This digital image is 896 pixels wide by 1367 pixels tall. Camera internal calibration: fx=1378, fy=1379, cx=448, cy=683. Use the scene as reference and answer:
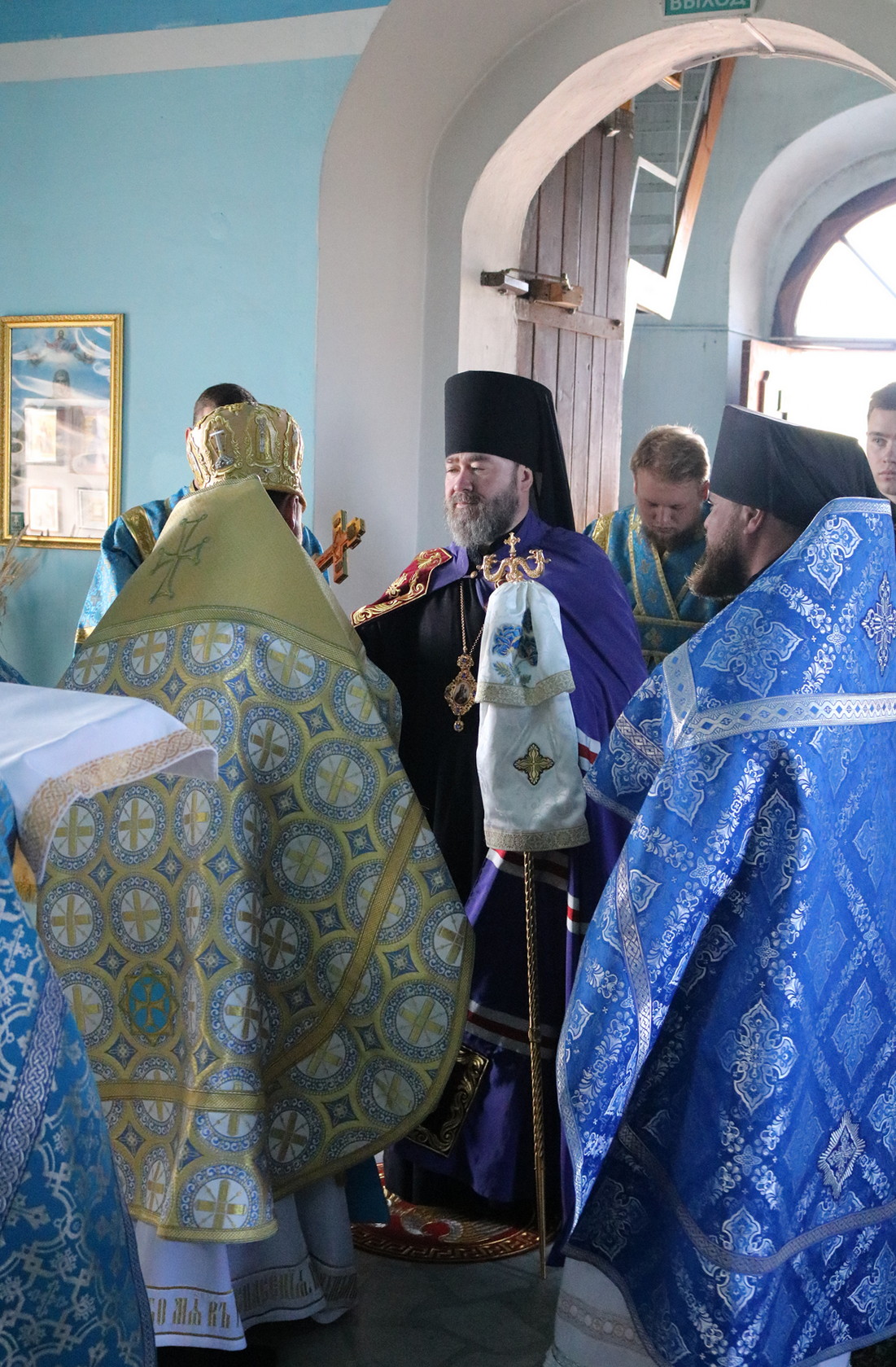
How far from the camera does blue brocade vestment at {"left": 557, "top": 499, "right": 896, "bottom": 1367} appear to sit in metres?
2.02

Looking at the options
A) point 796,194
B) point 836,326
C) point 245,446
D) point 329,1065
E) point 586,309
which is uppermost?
point 796,194

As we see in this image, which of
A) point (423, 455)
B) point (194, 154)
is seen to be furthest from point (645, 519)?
point (194, 154)

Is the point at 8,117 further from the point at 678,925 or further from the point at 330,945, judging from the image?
the point at 678,925

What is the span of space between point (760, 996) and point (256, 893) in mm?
840

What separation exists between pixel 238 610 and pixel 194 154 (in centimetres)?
264

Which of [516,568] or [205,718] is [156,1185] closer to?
[205,718]

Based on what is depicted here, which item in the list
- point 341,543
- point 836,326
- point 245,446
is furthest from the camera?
point 836,326

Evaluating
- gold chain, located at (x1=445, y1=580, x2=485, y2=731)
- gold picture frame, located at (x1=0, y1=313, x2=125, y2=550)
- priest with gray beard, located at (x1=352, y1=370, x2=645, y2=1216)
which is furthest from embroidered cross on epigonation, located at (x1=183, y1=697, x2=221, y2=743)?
gold picture frame, located at (x1=0, y1=313, x2=125, y2=550)

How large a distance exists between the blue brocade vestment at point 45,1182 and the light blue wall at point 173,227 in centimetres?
307

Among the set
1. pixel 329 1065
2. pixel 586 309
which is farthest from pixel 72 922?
A: pixel 586 309

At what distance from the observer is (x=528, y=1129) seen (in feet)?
9.94

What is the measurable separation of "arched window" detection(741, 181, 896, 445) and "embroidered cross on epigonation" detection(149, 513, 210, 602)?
25.0ft

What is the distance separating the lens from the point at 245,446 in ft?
8.98

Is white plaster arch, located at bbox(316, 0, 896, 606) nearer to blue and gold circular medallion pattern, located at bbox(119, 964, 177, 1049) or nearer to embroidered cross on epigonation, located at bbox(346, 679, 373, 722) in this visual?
embroidered cross on epigonation, located at bbox(346, 679, 373, 722)
